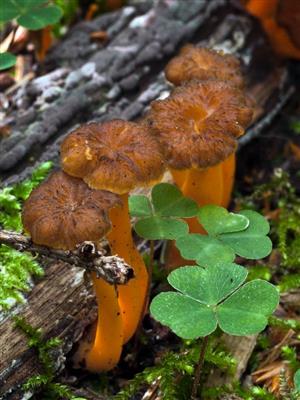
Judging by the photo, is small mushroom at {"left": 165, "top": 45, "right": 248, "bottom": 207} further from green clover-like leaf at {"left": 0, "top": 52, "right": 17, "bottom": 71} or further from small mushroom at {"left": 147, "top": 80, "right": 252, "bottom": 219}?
green clover-like leaf at {"left": 0, "top": 52, "right": 17, "bottom": 71}

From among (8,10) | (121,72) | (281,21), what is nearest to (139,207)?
(121,72)

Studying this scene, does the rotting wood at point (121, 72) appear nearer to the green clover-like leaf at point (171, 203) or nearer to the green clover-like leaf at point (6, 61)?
the green clover-like leaf at point (6, 61)

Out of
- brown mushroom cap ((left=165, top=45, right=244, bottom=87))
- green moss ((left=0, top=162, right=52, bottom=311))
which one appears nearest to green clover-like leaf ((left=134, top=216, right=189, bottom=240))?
green moss ((left=0, top=162, right=52, bottom=311))

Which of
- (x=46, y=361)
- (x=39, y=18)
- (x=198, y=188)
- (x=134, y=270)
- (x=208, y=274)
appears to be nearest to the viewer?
(x=208, y=274)

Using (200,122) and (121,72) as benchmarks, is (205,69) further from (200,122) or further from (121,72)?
(121,72)

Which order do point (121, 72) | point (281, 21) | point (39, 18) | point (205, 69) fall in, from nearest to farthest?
point (205, 69), point (39, 18), point (121, 72), point (281, 21)

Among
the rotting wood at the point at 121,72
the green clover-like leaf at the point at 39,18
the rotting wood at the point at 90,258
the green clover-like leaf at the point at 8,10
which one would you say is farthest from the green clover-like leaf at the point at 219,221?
the green clover-like leaf at the point at 8,10
